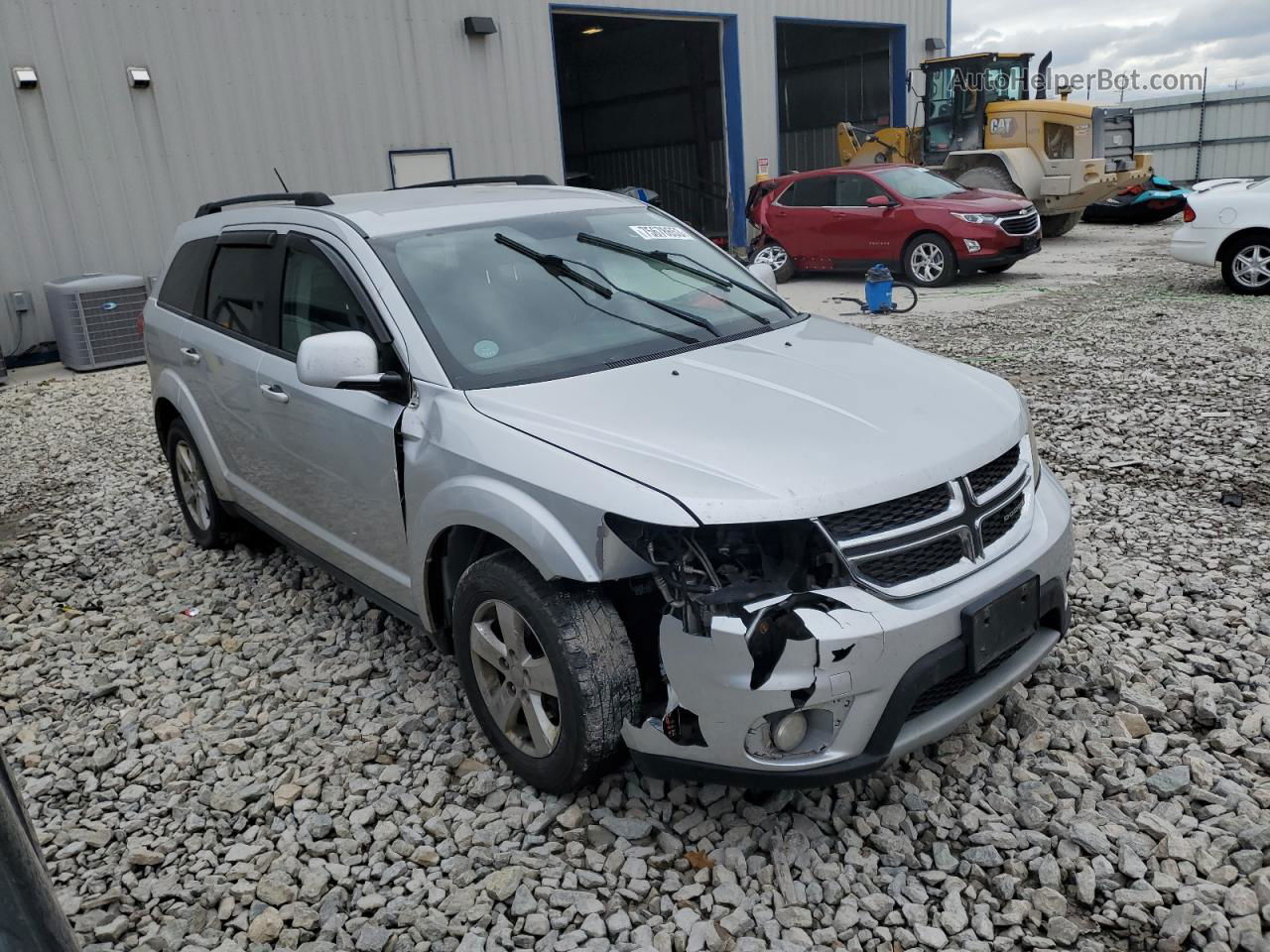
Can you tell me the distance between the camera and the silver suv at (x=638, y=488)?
2498 mm

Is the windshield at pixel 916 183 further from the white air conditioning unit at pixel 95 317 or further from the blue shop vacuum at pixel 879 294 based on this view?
the white air conditioning unit at pixel 95 317

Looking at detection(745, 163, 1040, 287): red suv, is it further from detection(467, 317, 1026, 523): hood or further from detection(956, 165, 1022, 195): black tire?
detection(467, 317, 1026, 523): hood

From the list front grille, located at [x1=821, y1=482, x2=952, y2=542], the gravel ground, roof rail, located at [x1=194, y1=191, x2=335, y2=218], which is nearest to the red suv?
the gravel ground

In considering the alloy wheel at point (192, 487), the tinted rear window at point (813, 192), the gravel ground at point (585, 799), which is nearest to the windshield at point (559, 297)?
the gravel ground at point (585, 799)

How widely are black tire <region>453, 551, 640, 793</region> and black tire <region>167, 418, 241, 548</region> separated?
262 cm

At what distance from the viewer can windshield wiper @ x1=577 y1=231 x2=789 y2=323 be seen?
12.7 feet

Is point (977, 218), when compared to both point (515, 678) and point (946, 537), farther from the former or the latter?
point (515, 678)

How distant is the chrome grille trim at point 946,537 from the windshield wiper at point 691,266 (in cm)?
128

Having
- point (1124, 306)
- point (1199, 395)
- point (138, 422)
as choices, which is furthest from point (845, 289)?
point (138, 422)

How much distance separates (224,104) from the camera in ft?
41.8

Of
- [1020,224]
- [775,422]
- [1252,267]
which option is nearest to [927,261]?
[1020,224]

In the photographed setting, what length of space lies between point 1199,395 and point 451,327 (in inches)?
229

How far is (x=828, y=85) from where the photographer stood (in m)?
25.0

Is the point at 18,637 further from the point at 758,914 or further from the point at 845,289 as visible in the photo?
the point at 845,289
